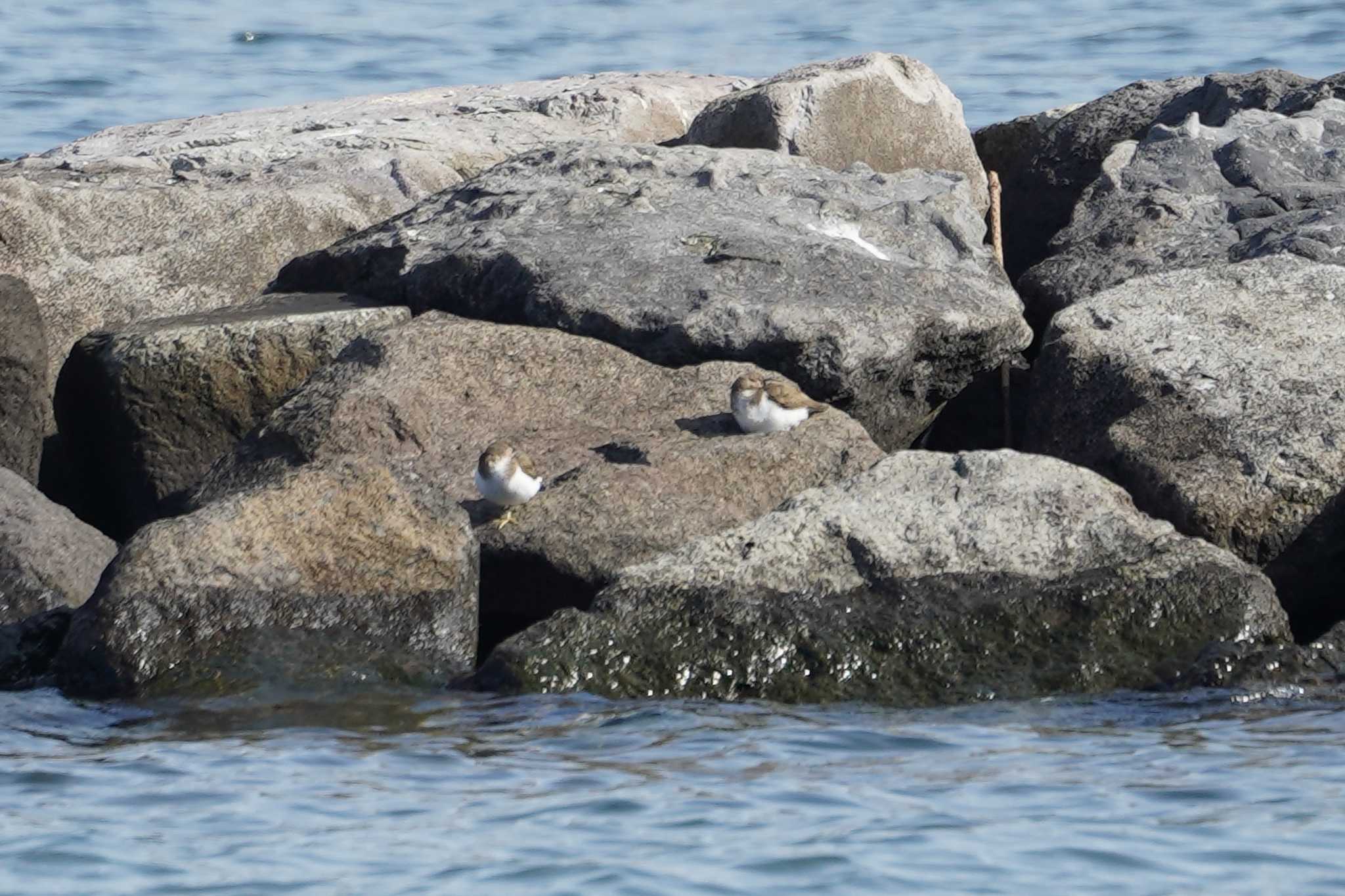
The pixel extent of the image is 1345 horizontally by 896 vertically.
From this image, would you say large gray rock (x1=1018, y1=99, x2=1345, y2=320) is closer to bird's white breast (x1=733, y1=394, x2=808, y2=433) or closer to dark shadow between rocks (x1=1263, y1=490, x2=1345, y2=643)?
dark shadow between rocks (x1=1263, y1=490, x2=1345, y2=643)

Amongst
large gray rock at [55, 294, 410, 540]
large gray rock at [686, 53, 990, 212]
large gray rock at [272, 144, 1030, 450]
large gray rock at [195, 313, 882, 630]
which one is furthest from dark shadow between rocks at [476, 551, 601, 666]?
large gray rock at [686, 53, 990, 212]

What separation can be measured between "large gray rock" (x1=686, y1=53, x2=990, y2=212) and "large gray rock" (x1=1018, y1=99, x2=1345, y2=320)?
0.91 meters

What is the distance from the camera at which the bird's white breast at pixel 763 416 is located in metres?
7.89

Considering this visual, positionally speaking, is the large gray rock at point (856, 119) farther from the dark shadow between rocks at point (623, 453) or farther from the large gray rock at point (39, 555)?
the large gray rock at point (39, 555)

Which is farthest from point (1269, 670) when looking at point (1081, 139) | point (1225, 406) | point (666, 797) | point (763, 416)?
point (1081, 139)

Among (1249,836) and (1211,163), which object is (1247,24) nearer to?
(1211,163)

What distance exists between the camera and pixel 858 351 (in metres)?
8.59

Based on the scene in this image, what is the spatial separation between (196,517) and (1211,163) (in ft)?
19.0

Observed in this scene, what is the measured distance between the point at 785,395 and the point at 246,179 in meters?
4.05

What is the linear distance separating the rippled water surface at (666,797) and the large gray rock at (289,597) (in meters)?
0.19

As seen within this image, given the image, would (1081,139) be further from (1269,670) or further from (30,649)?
(30,649)

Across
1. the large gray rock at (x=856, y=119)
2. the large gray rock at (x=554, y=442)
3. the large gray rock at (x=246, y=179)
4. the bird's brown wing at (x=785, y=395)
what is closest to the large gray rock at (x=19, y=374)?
the large gray rock at (x=246, y=179)

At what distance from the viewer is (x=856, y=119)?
450 inches

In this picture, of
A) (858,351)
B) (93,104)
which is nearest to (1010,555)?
(858,351)
